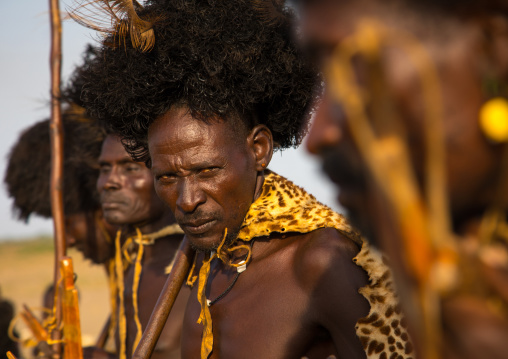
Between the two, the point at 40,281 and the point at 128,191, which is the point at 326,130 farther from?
the point at 40,281

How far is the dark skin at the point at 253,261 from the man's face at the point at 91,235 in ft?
8.87

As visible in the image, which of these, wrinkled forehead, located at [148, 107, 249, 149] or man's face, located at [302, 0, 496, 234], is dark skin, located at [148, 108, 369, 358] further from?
man's face, located at [302, 0, 496, 234]

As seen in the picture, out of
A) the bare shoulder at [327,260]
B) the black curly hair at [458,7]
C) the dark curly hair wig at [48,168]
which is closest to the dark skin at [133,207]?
the dark curly hair wig at [48,168]

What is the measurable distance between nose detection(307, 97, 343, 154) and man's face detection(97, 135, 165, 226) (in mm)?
3354

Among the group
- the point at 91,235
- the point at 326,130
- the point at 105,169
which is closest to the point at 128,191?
the point at 105,169

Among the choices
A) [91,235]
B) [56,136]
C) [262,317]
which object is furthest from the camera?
[91,235]

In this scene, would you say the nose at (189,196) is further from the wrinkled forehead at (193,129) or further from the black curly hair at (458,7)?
the black curly hair at (458,7)

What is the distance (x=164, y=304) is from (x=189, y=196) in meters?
0.63

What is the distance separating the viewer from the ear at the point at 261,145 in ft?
10.1

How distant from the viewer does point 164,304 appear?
10.4 ft

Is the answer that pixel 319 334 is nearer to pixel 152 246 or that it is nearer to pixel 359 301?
pixel 359 301

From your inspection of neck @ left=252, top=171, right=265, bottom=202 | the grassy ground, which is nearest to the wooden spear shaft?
neck @ left=252, top=171, right=265, bottom=202

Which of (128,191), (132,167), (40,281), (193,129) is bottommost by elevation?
(40,281)

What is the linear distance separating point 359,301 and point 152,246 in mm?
2383
